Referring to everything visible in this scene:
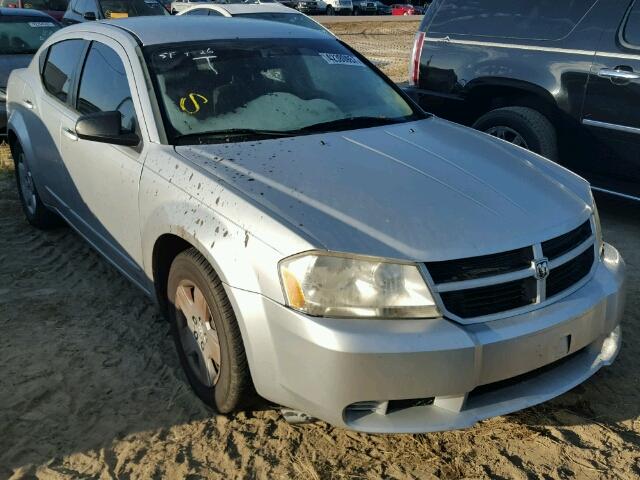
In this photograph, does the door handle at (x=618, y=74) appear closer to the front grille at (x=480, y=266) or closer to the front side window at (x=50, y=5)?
the front grille at (x=480, y=266)

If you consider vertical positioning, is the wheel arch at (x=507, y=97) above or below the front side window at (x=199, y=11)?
below

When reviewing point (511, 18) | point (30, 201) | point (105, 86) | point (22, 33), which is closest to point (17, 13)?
point (22, 33)

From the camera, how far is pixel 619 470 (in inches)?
107

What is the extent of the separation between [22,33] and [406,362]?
8.50 m

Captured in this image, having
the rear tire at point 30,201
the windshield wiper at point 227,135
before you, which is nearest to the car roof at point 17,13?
the rear tire at point 30,201

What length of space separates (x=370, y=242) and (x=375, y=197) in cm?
36

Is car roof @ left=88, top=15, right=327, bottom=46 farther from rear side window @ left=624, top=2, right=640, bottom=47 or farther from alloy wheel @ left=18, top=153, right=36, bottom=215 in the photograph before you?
rear side window @ left=624, top=2, right=640, bottom=47

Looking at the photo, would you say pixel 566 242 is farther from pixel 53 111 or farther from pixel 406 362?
pixel 53 111

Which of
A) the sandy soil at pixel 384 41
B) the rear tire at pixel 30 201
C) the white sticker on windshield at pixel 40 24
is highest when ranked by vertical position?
the white sticker on windshield at pixel 40 24

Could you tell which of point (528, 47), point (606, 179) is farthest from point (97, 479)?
point (528, 47)

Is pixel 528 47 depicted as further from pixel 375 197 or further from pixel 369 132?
pixel 375 197

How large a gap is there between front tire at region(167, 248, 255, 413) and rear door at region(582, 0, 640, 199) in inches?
137

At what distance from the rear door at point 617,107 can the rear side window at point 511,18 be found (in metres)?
0.38

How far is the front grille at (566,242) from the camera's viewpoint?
2.73 metres
